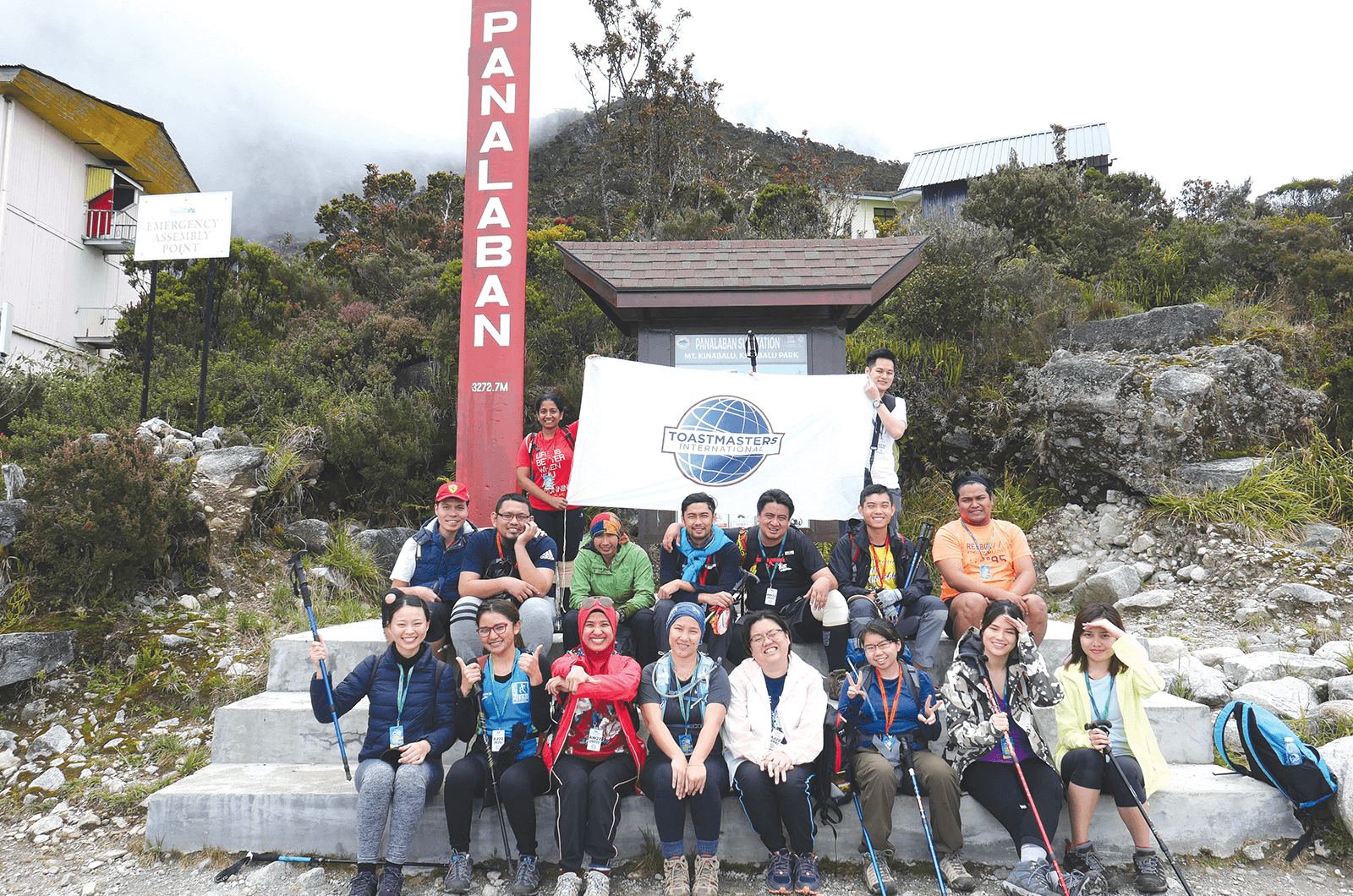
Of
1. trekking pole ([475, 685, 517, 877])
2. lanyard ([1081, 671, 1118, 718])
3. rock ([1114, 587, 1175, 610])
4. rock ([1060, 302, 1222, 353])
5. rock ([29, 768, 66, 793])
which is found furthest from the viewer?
rock ([1060, 302, 1222, 353])

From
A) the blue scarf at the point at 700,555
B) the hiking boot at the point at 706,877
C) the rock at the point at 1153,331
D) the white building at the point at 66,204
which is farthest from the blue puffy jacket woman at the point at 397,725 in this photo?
the white building at the point at 66,204

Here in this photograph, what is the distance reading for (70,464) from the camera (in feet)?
19.0

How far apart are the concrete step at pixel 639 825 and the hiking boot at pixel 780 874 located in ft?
0.74

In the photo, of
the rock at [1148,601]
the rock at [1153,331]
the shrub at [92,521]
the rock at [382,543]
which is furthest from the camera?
the rock at [1153,331]

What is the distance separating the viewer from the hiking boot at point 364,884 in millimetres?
3459

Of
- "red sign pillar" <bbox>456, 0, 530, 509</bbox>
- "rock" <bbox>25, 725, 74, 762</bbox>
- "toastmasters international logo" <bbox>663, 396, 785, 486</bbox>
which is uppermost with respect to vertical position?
"red sign pillar" <bbox>456, 0, 530, 509</bbox>

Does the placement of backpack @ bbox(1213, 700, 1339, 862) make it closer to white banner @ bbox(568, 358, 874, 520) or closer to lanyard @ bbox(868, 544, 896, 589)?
lanyard @ bbox(868, 544, 896, 589)

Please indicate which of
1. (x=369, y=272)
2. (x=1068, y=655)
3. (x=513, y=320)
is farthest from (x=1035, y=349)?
(x=369, y=272)

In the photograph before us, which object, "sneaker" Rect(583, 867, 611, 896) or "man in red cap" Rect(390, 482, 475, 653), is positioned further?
"man in red cap" Rect(390, 482, 475, 653)

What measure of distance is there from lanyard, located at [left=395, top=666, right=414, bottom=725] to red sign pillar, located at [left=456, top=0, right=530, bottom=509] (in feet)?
7.75

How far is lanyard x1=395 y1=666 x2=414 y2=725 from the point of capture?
3.86m

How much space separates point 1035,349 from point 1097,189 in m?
11.9

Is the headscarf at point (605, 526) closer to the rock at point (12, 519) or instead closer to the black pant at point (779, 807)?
the black pant at point (779, 807)

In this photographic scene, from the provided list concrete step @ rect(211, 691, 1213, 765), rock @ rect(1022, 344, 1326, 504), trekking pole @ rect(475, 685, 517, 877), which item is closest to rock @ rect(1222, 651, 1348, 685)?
concrete step @ rect(211, 691, 1213, 765)
